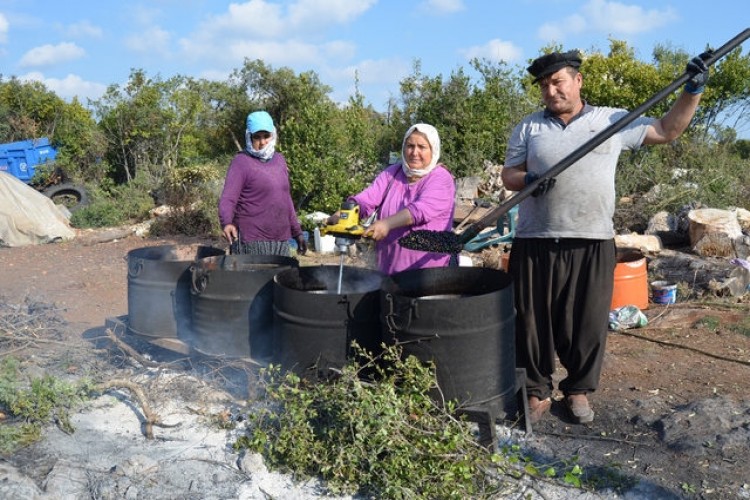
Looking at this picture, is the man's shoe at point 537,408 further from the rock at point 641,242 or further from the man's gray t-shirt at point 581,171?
the rock at point 641,242

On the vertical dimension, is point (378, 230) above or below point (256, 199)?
below

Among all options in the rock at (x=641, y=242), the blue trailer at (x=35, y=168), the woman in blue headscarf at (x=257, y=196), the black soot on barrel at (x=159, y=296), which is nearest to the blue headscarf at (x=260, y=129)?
the woman in blue headscarf at (x=257, y=196)

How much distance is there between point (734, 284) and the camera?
6.50 metres

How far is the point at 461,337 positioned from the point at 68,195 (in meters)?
12.9

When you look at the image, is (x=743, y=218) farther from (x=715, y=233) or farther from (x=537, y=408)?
(x=537, y=408)

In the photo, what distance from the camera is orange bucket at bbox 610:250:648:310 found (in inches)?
236

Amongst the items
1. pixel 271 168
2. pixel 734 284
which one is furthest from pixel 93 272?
pixel 734 284

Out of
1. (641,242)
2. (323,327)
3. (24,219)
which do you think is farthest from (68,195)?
(323,327)

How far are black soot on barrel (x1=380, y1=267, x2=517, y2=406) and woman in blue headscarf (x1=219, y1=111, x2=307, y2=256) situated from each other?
161 centimetres

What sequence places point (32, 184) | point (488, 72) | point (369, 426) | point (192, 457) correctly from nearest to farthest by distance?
1. point (369, 426)
2. point (192, 457)
3. point (488, 72)
4. point (32, 184)

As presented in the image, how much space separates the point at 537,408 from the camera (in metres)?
3.64

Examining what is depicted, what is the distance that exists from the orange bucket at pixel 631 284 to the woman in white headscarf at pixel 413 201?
2922 mm

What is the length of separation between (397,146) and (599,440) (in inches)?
378

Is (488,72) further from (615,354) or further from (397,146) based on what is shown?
(615,354)
